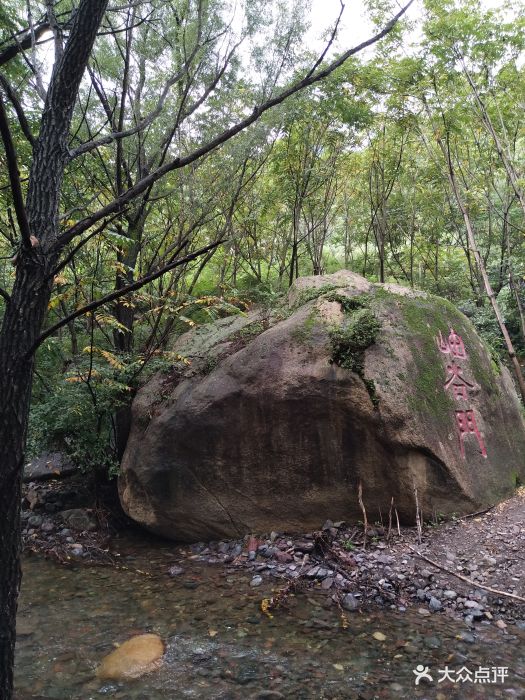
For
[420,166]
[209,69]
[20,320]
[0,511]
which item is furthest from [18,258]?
[420,166]

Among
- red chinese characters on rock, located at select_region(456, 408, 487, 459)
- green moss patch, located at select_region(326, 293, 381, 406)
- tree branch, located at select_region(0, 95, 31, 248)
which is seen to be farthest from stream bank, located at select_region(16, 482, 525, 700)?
tree branch, located at select_region(0, 95, 31, 248)

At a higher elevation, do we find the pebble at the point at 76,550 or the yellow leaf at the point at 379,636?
the pebble at the point at 76,550

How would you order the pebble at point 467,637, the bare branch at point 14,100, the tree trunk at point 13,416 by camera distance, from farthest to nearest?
the pebble at point 467,637, the tree trunk at point 13,416, the bare branch at point 14,100

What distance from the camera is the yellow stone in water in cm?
360

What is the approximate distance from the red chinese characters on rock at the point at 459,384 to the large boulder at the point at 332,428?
0.06ft

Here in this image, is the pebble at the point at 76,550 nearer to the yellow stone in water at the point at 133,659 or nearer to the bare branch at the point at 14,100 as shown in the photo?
the yellow stone in water at the point at 133,659

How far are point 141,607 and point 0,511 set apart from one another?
3.28 m

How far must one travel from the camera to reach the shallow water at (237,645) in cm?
338

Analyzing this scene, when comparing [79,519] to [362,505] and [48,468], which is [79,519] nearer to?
[48,468]

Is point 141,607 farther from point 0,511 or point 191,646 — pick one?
point 0,511

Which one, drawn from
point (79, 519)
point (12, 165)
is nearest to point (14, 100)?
point (12, 165)

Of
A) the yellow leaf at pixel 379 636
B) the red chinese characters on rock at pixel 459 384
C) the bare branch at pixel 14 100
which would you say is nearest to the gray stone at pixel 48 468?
the yellow leaf at pixel 379 636

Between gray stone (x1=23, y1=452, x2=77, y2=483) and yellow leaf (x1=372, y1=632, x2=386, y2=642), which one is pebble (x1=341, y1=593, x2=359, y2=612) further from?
gray stone (x1=23, y1=452, x2=77, y2=483)

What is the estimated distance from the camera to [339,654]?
12.3ft
